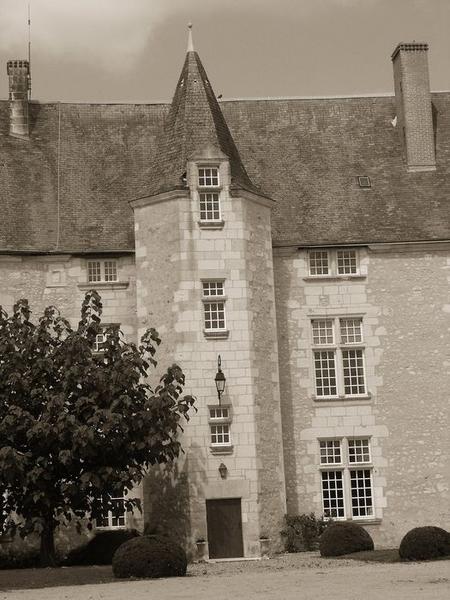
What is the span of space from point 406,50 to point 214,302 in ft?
34.0

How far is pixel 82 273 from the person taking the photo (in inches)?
1267

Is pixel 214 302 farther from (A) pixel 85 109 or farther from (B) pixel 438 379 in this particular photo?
(A) pixel 85 109

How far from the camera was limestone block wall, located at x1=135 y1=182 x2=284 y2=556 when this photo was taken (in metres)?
29.5

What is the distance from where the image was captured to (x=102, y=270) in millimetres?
32469

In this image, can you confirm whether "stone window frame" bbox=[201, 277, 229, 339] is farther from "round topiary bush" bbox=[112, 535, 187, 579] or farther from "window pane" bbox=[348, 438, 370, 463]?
"round topiary bush" bbox=[112, 535, 187, 579]

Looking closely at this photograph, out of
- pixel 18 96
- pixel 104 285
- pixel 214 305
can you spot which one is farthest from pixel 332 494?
pixel 18 96

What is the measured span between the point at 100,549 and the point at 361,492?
722 centimetres

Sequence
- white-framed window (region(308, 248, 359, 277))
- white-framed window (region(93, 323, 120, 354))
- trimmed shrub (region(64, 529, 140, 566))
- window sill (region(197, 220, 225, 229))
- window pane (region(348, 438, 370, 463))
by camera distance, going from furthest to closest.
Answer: white-framed window (region(308, 248, 359, 277)) < window pane (region(348, 438, 370, 463)) < window sill (region(197, 220, 225, 229)) < trimmed shrub (region(64, 529, 140, 566)) < white-framed window (region(93, 323, 120, 354))

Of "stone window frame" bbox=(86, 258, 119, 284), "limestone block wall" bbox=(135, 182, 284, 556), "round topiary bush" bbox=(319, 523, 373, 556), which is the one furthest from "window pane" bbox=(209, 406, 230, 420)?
"stone window frame" bbox=(86, 258, 119, 284)

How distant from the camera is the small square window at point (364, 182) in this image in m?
34.4

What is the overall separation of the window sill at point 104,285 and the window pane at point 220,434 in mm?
4860

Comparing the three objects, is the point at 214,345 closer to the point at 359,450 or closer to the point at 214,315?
the point at 214,315

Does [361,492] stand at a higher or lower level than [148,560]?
higher

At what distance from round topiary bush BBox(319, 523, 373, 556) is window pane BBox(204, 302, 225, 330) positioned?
646 centimetres
